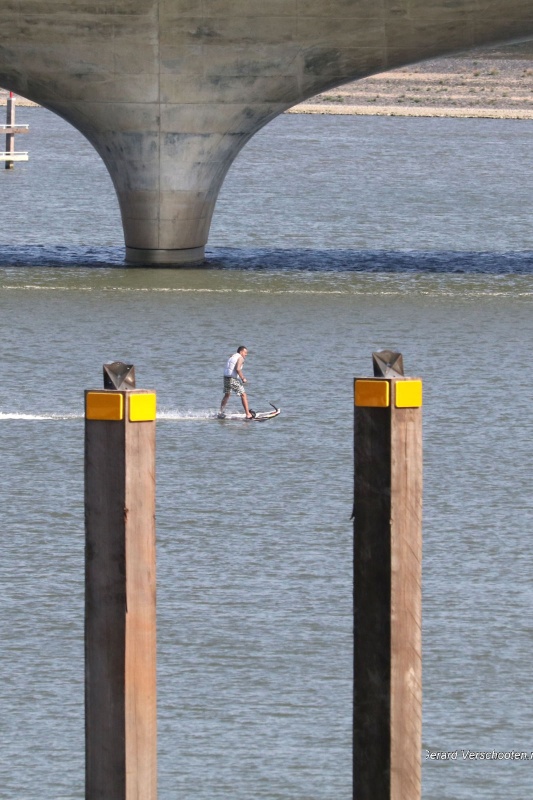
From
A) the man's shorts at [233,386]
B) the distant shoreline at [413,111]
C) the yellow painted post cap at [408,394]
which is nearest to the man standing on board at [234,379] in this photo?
the man's shorts at [233,386]

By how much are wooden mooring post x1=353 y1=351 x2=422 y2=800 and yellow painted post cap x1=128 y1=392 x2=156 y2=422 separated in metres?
1.43

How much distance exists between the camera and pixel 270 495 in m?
26.2

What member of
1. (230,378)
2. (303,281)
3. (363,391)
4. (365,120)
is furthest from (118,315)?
(365,120)

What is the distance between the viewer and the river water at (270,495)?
1772 centimetres

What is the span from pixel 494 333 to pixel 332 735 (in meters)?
22.8

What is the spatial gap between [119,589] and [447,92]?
138612 millimetres

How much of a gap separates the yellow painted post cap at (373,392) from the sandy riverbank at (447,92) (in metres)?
123

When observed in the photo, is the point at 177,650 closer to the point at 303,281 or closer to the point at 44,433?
the point at 44,433

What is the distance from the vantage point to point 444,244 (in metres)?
57.2

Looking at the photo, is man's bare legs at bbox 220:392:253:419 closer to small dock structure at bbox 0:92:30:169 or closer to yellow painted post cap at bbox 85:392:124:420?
yellow painted post cap at bbox 85:392:124:420

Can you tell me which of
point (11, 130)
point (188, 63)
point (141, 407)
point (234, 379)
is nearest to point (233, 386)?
point (234, 379)

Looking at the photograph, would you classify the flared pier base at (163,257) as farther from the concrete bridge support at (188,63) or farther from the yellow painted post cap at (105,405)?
the yellow painted post cap at (105,405)

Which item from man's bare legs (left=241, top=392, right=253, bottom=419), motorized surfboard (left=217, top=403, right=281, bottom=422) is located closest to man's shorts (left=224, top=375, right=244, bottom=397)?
man's bare legs (left=241, top=392, right=253, bottom=419)

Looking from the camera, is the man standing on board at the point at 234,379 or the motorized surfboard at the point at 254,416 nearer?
the man standing on board at the point at 234,379
